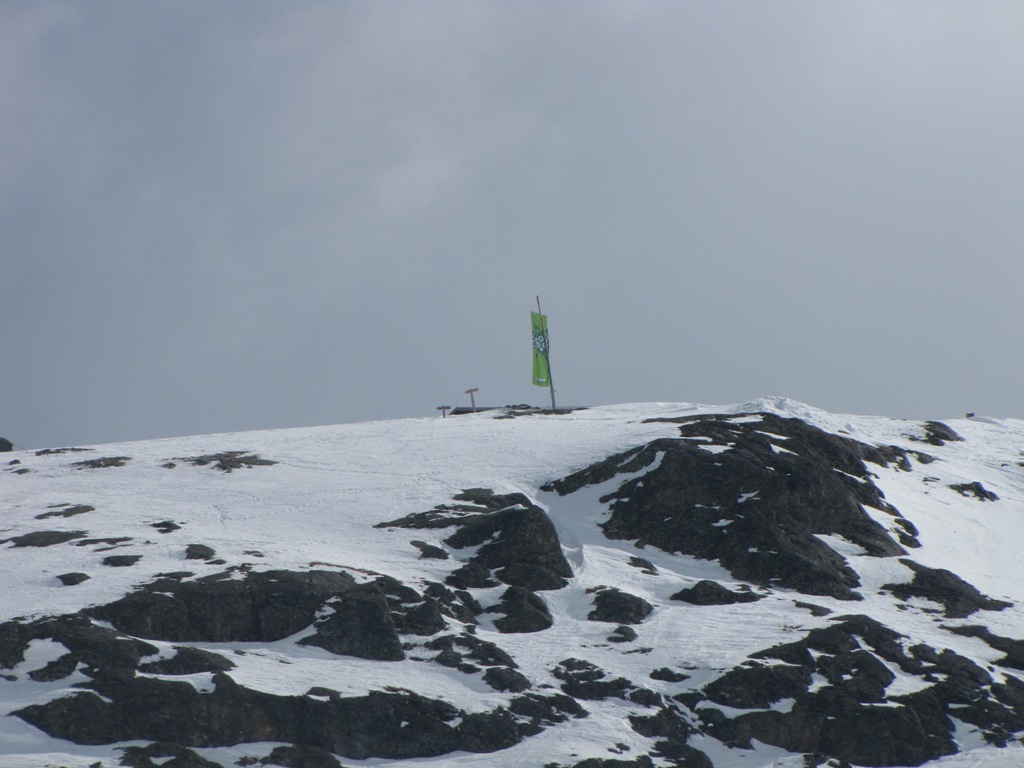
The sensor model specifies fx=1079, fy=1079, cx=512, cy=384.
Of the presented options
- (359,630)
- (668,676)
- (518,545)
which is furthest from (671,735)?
(518,545)

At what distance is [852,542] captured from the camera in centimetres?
4722

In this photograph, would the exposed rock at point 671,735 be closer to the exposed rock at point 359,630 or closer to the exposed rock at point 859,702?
the exposed rock at point 859,702

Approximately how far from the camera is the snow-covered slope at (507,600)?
29344mm

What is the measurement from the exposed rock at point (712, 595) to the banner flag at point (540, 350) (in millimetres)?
37016

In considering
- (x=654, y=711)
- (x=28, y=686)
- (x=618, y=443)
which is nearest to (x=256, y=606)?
(x=28, y=686)

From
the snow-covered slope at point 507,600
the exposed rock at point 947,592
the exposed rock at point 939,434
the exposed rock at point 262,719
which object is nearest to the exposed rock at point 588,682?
the snow-covered slope at point 507,600

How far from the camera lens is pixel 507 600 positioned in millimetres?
38562

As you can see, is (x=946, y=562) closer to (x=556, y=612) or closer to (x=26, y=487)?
(x=556, y=612)

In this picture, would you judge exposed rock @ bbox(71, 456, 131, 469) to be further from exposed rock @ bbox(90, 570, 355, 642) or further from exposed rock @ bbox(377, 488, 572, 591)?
exposed rock @ bbox(90, 570, 355, 642)

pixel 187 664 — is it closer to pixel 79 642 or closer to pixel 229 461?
pixel 79 642

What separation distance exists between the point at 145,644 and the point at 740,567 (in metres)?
23.6

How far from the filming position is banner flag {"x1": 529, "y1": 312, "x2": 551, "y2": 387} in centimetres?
7688

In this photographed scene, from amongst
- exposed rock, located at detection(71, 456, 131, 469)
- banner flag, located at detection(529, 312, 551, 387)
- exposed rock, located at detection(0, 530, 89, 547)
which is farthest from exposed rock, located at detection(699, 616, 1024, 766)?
banner flag, located at detection(529, 312, 551, 387)

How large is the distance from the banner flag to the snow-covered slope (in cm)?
1655
